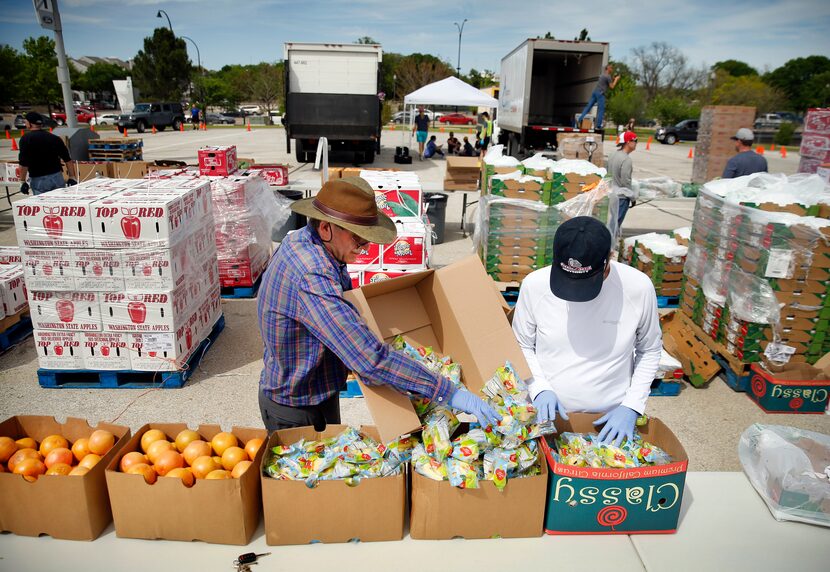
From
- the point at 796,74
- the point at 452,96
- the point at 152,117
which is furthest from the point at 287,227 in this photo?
the point at 796,74

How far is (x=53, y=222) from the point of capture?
4293 millimetres

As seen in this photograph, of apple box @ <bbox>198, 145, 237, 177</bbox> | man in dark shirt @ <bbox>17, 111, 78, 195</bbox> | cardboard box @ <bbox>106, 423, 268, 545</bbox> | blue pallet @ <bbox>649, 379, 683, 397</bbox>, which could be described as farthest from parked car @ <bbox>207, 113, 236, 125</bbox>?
cardboard box @ <bbox>106, 423, 268, 545</bbox>

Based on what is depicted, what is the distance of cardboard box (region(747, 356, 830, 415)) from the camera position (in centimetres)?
473

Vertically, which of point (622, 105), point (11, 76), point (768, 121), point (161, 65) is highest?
point (161, 65)

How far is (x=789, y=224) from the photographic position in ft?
14.8

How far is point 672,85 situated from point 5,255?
2696 inches

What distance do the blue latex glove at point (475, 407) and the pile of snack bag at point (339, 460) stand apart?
255 mm

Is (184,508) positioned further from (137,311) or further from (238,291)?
(238,291)

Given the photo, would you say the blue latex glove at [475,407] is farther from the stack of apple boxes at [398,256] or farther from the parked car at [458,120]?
the parked car at [458,120]

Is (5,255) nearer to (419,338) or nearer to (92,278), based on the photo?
(92,278)

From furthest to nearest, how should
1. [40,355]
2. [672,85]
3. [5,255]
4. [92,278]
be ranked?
[672,85] → [5,255] → [40,355] → [92,278]

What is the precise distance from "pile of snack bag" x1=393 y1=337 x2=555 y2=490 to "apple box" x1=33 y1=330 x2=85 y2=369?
395 cm

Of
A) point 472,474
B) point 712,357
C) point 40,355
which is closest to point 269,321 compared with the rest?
point 472,474

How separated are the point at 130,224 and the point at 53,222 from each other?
0.56 m
